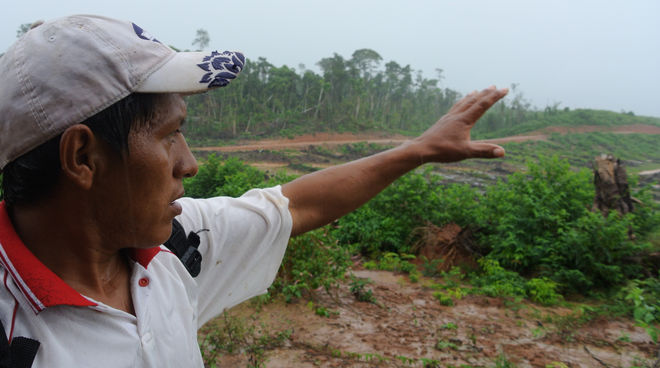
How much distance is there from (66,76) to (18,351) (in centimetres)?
50

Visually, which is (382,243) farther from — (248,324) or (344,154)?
(344,154)

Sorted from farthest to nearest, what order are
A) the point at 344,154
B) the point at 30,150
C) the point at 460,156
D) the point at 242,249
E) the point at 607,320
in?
the point at 344,154
the point at 607,320
the point at 460,156
the point at 242,249
the point at 30,150

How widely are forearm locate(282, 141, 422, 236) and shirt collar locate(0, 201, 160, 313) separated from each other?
713 millimetres

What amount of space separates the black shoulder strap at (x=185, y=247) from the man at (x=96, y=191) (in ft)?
0.08

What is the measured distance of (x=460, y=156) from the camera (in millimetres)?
1530

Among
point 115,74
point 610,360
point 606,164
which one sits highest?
point 115,74

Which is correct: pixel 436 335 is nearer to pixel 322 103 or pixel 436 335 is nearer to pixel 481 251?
pixel 481 251

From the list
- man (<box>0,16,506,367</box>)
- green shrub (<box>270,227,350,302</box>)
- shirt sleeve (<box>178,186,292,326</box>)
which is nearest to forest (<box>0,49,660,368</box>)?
green shrub (<box>270,227,350,302</box>)

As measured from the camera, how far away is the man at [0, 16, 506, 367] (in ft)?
2.72

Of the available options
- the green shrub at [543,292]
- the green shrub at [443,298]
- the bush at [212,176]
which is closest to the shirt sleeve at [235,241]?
the green shrub at [443,298]

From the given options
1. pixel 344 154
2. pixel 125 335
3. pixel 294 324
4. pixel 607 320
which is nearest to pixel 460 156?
pixel 125 335

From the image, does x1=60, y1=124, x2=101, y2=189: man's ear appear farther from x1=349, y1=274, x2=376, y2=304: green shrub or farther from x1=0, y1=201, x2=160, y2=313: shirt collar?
x1=349, y1=274, x2=376, y2=304: green shrub

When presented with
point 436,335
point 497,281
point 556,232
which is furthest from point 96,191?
point 556,232

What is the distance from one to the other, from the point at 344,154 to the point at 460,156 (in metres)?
21.9
